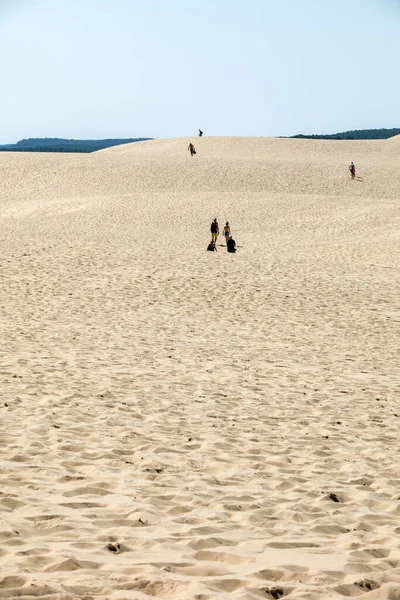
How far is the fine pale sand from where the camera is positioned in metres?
4.95

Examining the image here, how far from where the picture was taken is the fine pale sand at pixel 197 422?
495 centimetres

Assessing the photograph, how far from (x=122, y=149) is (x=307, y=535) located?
67950 mm

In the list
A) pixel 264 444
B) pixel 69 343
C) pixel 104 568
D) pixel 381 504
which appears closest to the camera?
pixel 104 568

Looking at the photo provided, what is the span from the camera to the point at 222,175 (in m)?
50.9

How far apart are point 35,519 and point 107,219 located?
34.2 metres

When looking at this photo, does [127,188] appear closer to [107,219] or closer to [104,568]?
[107,219]

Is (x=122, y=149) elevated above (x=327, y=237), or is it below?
above

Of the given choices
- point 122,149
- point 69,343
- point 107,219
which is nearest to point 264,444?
point 69,343

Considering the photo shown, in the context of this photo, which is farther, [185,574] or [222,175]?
[222,175]

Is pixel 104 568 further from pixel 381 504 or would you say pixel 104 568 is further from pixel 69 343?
pixel 69 343

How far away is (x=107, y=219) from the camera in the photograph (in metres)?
39.1

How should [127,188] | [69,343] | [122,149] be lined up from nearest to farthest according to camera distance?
[69,343] < [127,188] < [122,149]

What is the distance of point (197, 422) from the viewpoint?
9039mm

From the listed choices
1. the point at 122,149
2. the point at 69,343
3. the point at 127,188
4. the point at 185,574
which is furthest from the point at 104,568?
the point at 122,149
